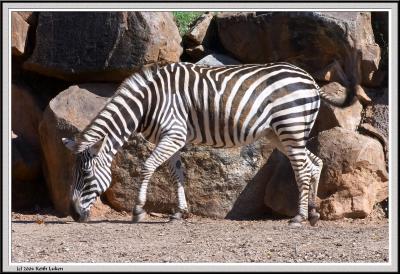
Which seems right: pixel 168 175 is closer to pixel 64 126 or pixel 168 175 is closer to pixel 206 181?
pixel 206 181

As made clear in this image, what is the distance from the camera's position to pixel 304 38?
38.8ft

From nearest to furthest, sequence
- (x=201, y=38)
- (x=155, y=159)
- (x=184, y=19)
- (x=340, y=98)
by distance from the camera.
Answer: (x=155, y=159)
(x=340, y=98)
(x=201, y=38)
(x=184, y=19)

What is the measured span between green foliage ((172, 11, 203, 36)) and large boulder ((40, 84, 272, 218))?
2321 millimetres

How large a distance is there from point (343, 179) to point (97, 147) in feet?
11.4

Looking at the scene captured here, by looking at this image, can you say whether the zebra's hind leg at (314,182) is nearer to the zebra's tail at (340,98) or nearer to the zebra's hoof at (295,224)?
the zebra's hoof at (295,224)

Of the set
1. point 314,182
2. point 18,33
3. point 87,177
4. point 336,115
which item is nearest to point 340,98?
point 336,115

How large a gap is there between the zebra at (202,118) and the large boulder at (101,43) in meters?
1.20

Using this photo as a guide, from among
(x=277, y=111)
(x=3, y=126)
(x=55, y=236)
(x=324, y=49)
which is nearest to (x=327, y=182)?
(x=277, y=111)

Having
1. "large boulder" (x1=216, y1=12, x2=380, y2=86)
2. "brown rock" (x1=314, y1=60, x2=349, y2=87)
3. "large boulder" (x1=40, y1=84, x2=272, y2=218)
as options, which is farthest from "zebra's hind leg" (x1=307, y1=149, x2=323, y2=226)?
"brown rock" (x1=314, y1=60, x2=349, y2=87)

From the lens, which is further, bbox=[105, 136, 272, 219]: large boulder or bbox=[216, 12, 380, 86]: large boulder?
bbox=[216, 12, 380, 86]: large boulder

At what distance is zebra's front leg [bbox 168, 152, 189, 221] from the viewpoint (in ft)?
34.6

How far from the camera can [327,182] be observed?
11.0 m

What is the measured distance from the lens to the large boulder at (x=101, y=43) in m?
11.6

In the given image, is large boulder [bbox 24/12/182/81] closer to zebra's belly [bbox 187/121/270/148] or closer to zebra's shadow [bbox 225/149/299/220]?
zebra's belly [bbox 187/121/270/148]
